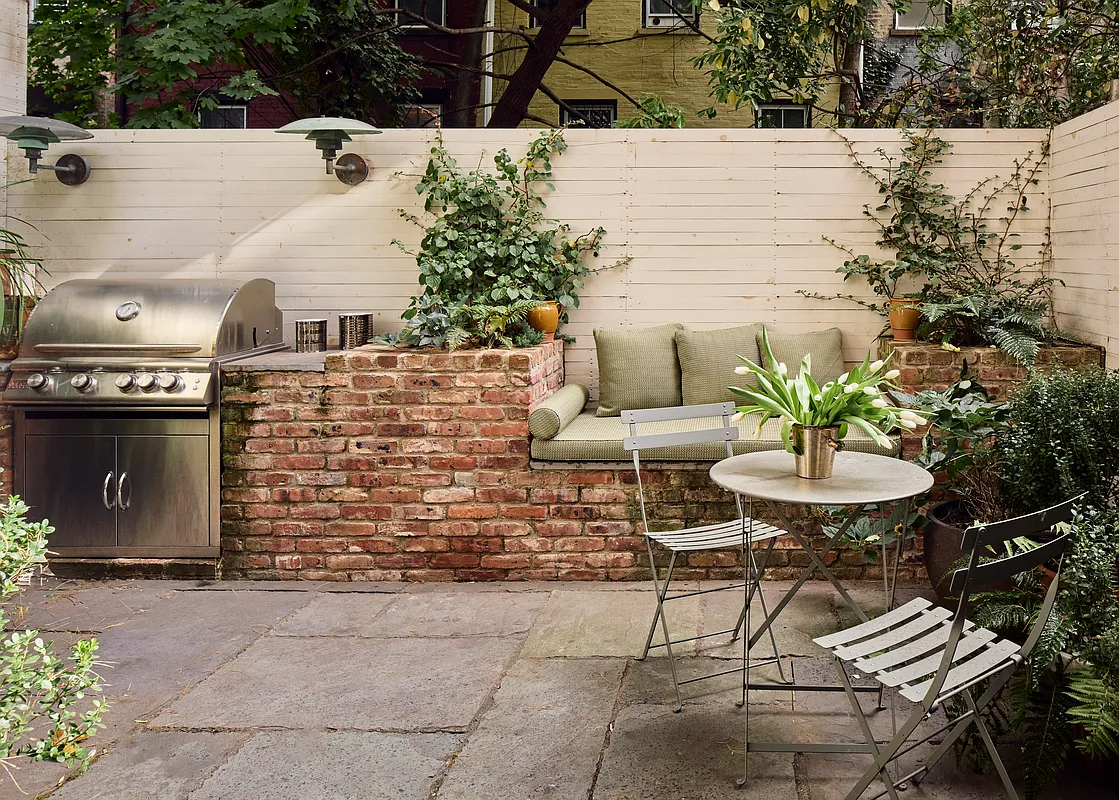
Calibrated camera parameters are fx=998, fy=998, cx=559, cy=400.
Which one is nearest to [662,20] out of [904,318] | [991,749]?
[904,318]

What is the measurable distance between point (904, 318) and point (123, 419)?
4046 mm

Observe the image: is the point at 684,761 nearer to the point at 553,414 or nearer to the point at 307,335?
the point at 553,414

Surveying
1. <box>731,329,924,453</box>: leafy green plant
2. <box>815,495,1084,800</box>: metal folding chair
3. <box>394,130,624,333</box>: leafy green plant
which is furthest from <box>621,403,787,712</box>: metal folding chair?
<box>394,130,624,333</box>: leafy green plant

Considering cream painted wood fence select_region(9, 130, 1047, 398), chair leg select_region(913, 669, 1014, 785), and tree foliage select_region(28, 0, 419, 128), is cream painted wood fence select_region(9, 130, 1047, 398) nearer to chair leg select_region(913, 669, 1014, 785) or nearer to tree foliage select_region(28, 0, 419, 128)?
tree foliage select_region(28, 0, 419, 128)

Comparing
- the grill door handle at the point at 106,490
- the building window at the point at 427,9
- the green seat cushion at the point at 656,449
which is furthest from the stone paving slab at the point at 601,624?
the building window at the point at 427,9

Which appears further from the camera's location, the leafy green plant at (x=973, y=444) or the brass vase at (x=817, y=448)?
the leafy green plant at (x=973, y=444)

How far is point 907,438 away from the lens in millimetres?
4785

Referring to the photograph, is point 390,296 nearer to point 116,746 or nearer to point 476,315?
point 476,315

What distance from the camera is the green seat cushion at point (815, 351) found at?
5473 mm

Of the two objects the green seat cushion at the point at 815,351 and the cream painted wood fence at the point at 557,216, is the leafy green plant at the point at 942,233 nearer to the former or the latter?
the cream painted wood fence at the point at 557,216

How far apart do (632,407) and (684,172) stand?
141 centimetres

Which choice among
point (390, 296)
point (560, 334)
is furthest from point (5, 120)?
point (560, 334)

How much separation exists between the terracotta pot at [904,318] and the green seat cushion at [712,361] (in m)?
0.75

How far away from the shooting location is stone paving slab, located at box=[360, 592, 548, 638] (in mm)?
4199
